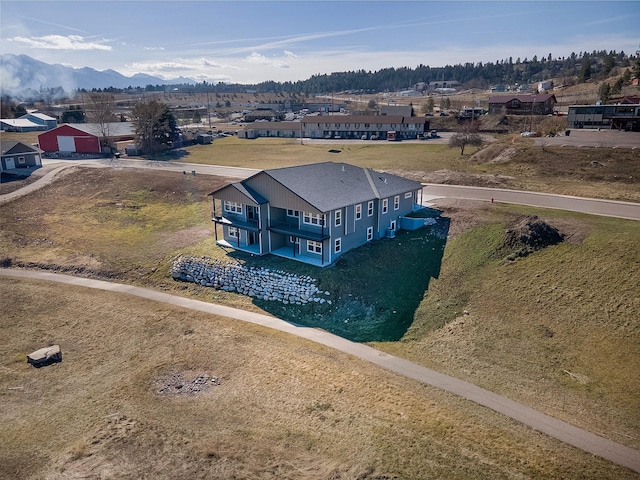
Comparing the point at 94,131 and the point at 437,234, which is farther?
the point at 94,131

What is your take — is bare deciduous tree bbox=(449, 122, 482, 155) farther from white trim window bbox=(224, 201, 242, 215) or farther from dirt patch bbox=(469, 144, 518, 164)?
white trim window bbox=(224, 201, 242, 215)

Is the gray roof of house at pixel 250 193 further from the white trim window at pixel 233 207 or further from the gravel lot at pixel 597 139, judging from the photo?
the gravel lot at pixel 597 139

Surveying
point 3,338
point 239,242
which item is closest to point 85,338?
point 3,338

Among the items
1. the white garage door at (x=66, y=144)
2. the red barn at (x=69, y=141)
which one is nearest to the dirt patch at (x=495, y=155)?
the red barn at (x=69, y=141)

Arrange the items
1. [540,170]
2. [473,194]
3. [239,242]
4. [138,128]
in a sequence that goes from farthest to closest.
A: [138,128]
[540,170]
[473,194]
[239,242]

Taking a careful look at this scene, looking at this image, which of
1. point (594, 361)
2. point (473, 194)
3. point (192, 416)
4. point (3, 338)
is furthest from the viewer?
point (473, 194)

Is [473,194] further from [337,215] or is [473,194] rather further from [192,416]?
[192,416]

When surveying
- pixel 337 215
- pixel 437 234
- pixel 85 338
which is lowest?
pixel 85 338

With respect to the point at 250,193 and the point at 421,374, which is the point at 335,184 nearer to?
the point at 250,193
